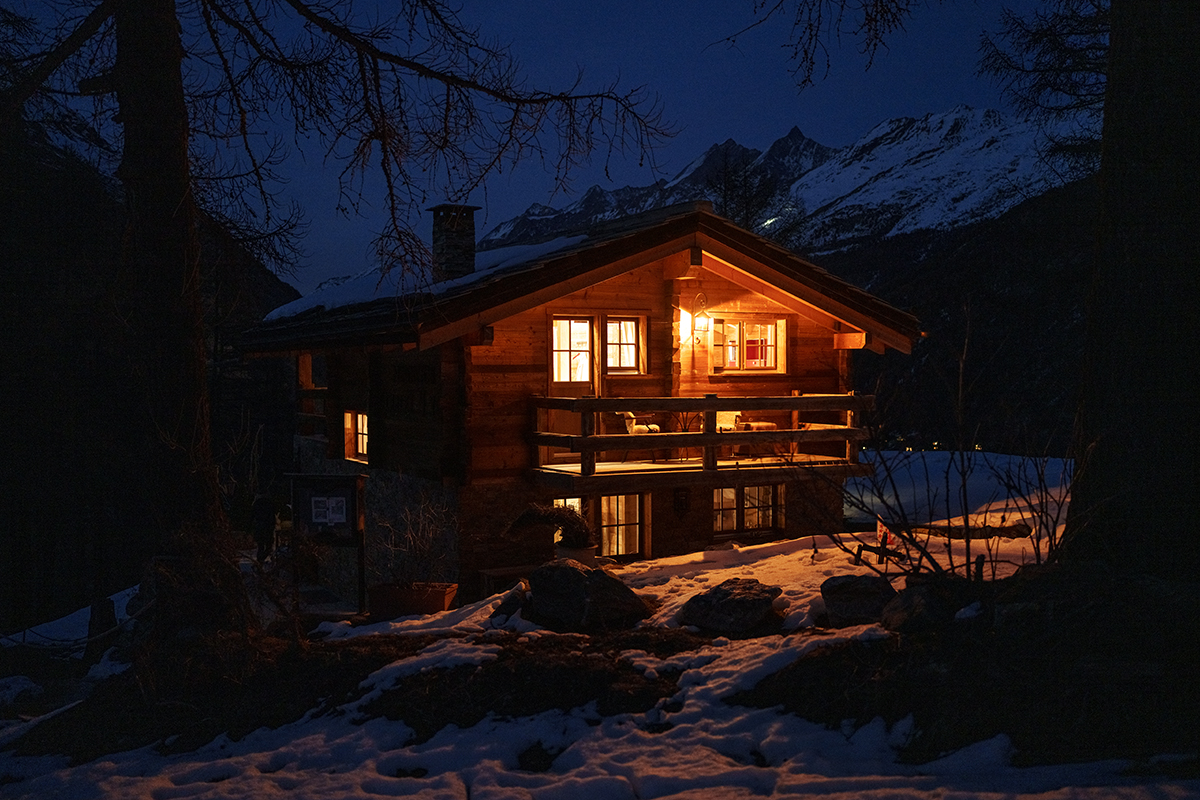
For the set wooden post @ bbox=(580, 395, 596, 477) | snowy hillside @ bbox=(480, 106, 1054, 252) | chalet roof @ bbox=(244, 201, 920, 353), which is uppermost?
snowy hillside @ bbox=(480, 106, 1054, 252)

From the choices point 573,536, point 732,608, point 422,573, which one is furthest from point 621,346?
point 732,608

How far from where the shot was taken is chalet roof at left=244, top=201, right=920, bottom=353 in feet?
40.2

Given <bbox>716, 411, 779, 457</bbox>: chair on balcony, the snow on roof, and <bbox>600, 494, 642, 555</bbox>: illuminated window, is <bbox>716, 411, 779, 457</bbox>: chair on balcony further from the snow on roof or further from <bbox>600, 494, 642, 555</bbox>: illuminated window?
the snow on roof

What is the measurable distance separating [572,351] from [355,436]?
566cm

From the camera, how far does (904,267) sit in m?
78.4

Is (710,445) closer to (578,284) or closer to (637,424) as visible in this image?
(637,424)

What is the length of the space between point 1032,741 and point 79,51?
9.82 m

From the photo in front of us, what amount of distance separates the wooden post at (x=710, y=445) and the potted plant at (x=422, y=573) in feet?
13.6

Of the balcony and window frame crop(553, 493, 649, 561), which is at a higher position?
the balcony

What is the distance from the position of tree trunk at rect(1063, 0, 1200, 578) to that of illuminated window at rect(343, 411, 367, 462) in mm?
13641

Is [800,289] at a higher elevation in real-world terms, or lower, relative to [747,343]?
higher

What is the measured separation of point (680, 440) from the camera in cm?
1365

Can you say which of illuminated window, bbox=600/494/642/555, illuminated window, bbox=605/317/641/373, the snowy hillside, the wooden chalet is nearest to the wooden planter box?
the wooden chalet

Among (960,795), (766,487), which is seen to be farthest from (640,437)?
(960,795)
